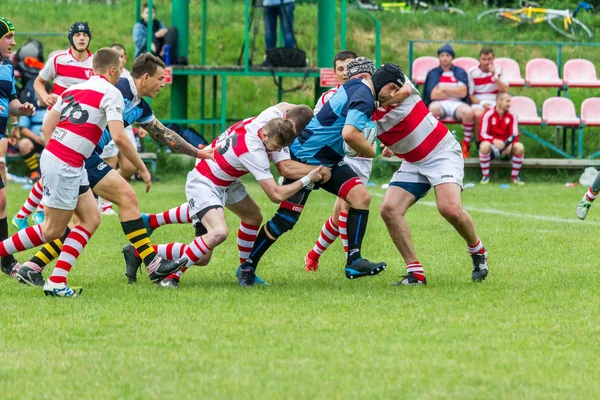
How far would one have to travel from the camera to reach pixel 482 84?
17.9 m

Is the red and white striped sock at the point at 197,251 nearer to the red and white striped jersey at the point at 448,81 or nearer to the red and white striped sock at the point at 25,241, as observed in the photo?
the red and white striped sock at the point at 25,241

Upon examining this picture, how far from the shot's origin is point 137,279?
8250 mm

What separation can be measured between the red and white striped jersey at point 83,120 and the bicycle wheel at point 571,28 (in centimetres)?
1828

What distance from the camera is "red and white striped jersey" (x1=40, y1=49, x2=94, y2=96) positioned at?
1188 centimetres

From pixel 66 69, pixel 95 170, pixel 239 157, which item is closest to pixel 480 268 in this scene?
pixel 239 157

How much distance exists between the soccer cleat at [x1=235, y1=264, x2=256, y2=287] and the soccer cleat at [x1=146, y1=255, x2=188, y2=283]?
0.52 m

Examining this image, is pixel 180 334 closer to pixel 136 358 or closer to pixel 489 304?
pixel 136 358

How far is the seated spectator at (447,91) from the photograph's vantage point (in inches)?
695

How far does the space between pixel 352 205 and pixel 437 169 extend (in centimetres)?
65

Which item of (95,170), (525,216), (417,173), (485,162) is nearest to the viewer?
(95,170)

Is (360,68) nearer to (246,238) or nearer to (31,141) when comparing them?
(246,238)

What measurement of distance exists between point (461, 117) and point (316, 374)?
13.1 m

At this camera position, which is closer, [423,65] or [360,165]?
[360,165]

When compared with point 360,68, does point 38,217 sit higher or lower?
lower
